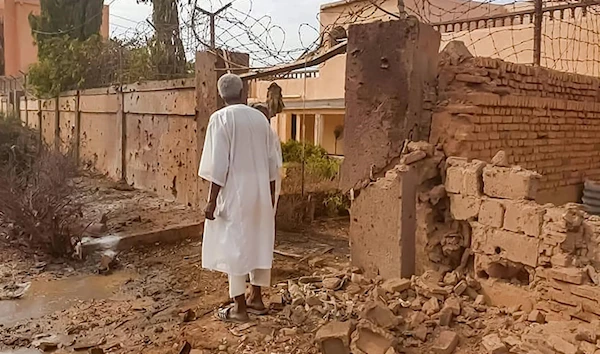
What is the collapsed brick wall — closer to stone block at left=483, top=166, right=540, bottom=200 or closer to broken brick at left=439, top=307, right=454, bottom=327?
stone block at left=483, top=166, right=540, bottom=200

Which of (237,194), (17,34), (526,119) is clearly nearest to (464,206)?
(526,119)

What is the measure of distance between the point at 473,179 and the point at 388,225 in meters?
0.83

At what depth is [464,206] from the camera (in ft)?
13.5

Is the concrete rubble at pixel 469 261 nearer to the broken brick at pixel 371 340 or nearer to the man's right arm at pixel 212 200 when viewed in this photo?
the broken brick at pixel 371 340

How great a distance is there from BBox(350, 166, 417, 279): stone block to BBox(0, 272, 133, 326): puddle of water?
8.27 ft

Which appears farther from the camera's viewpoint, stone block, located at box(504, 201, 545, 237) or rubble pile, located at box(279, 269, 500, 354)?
stone block, located at box(504, 201, 545, 237)

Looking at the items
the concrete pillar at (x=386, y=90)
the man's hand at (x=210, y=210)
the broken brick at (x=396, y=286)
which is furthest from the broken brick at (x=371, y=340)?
the concrete pillar at (x=386, y=90)

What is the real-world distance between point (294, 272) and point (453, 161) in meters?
1.98

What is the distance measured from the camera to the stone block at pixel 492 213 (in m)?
3.78

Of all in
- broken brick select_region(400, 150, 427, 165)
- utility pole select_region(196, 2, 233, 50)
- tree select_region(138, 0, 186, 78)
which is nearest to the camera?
broken brick select_region(400, 150, 427, 165)

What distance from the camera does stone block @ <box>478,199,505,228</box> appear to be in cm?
378

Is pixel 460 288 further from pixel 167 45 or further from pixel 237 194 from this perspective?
pixel 167 45

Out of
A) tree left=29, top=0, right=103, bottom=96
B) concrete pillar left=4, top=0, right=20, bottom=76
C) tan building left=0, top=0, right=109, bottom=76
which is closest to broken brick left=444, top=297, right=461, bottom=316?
tree left=29, top=0, right=103, bottom=96

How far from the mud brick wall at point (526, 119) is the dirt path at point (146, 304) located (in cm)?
189
